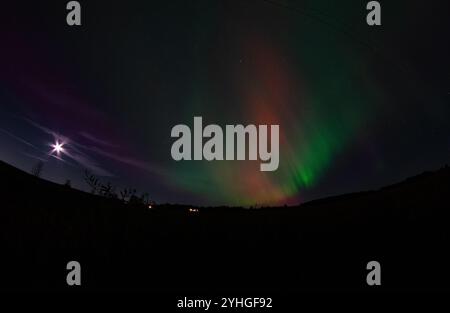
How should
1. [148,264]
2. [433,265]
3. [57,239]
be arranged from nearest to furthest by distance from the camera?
[433,265], [148,264], [57,239]

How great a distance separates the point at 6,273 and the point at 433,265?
183 inches

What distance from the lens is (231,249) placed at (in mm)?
5496

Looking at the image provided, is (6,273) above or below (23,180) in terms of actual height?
below

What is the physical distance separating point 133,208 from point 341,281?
15.0ft

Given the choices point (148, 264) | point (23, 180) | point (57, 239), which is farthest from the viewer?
point (23, 180)

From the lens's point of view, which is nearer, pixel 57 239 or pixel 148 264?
pixel 148 264

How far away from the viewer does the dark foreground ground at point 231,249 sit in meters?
4.69

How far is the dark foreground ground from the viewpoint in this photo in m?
4.69
